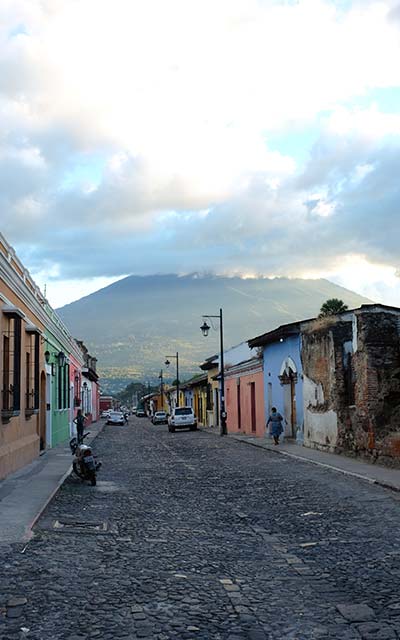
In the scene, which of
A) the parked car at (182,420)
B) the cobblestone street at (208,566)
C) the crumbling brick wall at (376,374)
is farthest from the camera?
the parked car at (182,420)

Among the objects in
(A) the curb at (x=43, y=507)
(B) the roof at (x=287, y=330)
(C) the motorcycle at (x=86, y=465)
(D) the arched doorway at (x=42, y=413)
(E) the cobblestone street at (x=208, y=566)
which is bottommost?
(E) the cobblestone street at (x=208, y=566)

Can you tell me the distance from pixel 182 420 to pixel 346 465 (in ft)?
90.7

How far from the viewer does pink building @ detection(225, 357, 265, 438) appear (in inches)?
1308

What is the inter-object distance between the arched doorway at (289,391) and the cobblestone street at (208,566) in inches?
518

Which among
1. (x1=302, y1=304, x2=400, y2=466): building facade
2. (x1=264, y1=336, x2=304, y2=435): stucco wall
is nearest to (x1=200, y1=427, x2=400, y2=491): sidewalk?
(x1=302, y1=304, x2=400, y2=466): building facade

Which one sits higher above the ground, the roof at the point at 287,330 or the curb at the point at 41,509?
the roof at the point at 287,330

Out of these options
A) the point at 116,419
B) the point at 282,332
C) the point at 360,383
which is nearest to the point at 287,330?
the point at 282,332

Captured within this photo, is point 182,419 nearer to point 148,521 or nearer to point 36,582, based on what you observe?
point 148,521

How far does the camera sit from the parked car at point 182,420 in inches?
1716

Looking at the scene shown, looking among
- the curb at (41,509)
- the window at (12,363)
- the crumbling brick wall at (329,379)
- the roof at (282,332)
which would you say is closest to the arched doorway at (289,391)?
the roof at (282,332)

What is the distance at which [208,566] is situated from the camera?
7.03 m

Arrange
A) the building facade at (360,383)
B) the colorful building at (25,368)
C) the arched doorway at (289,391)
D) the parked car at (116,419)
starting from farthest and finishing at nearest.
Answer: the parked car at (116,419)
the arched doorway at (289,391)
the building facade at (360,383)
the colorful building at (25,368)

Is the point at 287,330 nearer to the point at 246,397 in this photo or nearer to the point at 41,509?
the point at 246,397

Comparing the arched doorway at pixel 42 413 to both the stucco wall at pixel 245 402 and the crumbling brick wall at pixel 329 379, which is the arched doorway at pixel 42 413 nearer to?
the crumbling brick wall at pixel 329 379
